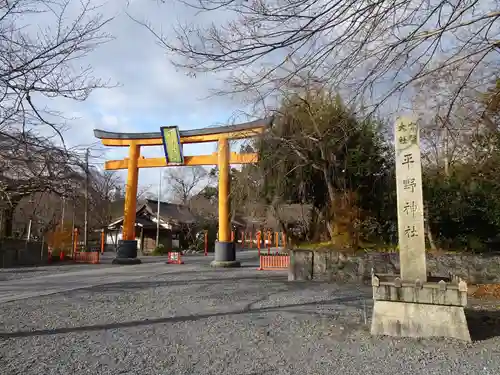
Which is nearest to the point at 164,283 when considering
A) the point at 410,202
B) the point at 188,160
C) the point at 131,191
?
the point at 188,160

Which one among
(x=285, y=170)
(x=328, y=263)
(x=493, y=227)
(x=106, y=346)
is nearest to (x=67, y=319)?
(x=106, y=346)

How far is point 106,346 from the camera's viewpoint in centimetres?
514

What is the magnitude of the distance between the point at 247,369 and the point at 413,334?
2516mm

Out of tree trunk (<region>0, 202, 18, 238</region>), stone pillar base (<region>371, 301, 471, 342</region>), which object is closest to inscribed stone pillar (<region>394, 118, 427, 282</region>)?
stone pillar base (<region>371, 301, 471, 342</region>)

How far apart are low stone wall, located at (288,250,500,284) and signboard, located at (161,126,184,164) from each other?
691 cm

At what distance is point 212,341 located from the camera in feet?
17.9

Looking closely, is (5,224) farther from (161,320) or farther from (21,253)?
(161,320)

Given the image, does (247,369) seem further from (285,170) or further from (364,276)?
(285,170)

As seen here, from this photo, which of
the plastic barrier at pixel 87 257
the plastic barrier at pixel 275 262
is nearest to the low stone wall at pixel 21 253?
the plastic barrier at pixel 87 257

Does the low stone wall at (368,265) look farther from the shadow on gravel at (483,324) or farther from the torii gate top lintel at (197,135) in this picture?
the torii gate top lintel at (197,135)

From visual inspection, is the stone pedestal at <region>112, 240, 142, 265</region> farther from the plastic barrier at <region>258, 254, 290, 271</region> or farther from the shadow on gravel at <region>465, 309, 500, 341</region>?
the shadow on gravel at <region>465, 309, 500, 341</region>

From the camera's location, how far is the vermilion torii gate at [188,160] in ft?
52.3

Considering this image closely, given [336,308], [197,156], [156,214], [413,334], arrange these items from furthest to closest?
1. [156,214]
2. [197,156]
3. [336,308]
4. [413,334]

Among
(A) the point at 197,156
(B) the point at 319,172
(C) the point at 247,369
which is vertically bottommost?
(C) the point at 247,369
